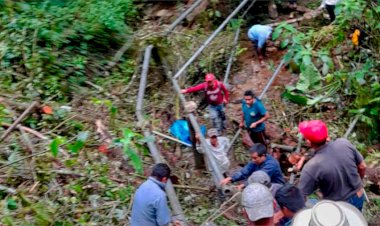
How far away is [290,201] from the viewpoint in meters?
4.50

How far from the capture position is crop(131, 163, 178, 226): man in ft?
18.0

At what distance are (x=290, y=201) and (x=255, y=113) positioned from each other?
4.02 metres

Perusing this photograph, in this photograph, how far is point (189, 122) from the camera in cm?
752

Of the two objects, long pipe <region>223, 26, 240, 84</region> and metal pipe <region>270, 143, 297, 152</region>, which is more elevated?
long pipe <region>223, 26, 240, 84</region>

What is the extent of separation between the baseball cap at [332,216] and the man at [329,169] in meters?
A: 1.82

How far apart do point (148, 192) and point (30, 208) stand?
162 cm

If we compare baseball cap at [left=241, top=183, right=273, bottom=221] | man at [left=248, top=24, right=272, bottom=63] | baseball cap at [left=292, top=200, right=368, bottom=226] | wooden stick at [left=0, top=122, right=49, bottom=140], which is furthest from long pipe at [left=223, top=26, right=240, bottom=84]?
baseball cap at [left=292, top=200, right=368, bottom=226]

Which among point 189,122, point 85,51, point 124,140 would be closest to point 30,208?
point 124,140

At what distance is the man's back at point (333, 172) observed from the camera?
518cm

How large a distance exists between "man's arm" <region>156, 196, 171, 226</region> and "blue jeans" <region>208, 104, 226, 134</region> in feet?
11.9

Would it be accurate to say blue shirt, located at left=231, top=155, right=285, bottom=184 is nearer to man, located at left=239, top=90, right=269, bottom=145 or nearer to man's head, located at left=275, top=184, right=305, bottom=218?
man's head, located at left=275, top=184, right=305, bottom=218

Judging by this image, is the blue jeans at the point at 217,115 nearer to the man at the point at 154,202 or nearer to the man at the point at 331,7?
the man at the point at 331,7

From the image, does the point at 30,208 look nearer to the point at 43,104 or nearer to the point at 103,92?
the point at 43,104

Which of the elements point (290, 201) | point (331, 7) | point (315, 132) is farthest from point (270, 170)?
point (331, 7)
